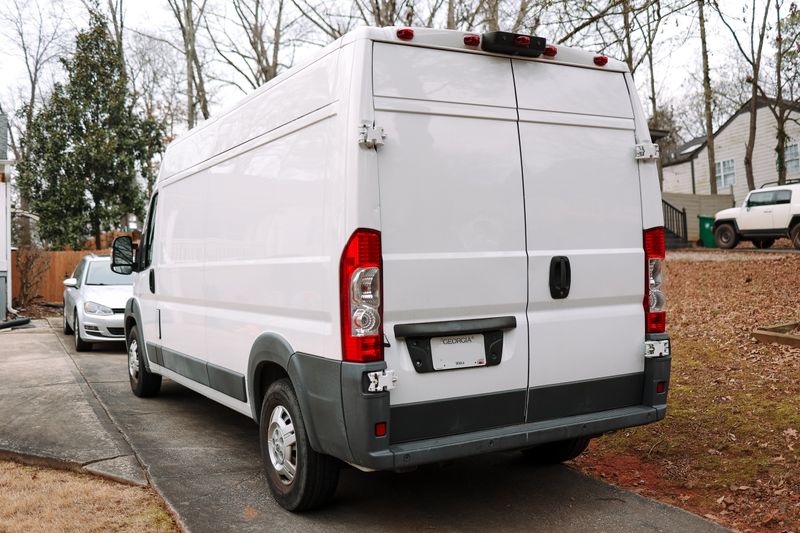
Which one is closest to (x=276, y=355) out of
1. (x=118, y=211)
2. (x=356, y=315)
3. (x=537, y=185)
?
(x=356, y=315)

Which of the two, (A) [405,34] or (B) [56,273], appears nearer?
(A) [405,34]

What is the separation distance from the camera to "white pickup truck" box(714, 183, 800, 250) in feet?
69.6

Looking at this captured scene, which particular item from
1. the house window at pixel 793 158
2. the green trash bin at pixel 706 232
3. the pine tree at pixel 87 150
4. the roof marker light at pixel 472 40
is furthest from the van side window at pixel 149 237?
the house window at pixel 793 158

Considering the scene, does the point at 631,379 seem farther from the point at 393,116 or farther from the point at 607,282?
the point at 393,116

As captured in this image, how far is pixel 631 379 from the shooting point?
4480 mm

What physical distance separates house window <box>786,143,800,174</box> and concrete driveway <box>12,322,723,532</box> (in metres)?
36.0

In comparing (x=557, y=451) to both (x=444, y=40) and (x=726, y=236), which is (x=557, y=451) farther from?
(x=726, y=236)

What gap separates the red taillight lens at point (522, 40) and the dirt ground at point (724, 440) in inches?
114

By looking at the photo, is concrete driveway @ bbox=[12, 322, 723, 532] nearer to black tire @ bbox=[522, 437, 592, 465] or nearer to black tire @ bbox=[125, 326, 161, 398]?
black tire @ bbox=[522, 437, 592, 465]

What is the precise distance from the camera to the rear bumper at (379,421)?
3656 millimetres

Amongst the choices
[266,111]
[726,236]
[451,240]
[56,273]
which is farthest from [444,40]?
[726,236]

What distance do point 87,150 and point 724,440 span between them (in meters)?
21.1

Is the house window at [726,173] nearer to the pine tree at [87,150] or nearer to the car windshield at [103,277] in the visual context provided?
the pine tree at [87,150]

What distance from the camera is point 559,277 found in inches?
167
